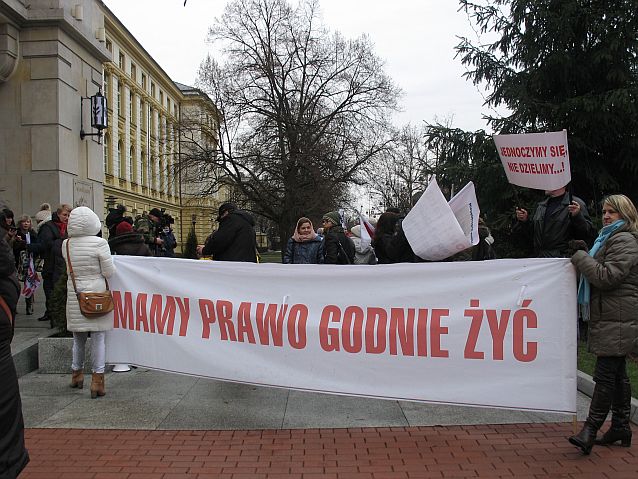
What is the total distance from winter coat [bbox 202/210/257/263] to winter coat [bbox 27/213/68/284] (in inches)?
117

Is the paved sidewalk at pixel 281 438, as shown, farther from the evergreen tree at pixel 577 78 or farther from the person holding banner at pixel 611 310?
the evergreen tree at pixel 577 78

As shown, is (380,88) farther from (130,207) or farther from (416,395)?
(416,395)

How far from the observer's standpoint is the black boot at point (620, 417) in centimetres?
449

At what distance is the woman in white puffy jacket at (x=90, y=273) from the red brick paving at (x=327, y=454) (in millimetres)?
1011

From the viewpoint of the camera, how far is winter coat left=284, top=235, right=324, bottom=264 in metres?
8.25

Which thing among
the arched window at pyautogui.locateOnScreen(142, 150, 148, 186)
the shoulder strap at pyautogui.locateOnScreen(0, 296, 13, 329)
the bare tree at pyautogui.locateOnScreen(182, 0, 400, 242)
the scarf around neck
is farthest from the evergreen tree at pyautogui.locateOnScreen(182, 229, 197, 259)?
the shoulder strap at pyautogui.locateOnScreen(0, 296, 13, 329)

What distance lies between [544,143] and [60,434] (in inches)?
189

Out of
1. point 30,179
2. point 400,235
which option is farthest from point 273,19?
point 400,235

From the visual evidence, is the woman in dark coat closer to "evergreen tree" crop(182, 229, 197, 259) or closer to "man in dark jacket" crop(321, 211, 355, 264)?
"man in dark jacket" crop(321, 211, 355, 264)

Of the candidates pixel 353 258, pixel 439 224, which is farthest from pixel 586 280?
pixel 353 258

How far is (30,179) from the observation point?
519 inches

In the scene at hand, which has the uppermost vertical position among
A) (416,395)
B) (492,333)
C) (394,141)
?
(394,141)

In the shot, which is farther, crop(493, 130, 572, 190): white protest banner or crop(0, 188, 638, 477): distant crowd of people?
crop(493, 130, 572, 190): white protest banner

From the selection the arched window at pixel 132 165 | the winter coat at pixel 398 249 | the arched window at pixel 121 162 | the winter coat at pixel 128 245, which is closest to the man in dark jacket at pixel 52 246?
the winter coat at pixel 128 245
